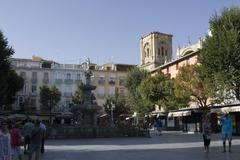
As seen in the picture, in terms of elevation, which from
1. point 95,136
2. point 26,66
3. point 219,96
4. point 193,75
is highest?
point 26,66

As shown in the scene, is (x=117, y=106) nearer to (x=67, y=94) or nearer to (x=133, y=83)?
(x=67, y=94)

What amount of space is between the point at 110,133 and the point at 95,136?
1.32 m

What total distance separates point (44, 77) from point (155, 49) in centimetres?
2911

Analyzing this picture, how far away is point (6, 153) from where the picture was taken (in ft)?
34.1

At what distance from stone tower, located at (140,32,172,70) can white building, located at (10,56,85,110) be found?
65.3ft

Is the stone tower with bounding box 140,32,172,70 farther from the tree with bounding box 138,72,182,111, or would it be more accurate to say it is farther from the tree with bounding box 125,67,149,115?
the tree with bounding box 138,72,182,111

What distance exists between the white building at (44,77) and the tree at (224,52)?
47769 mm

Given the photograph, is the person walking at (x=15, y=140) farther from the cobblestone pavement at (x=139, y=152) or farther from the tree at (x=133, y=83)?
the tree at (x=133, y=83)

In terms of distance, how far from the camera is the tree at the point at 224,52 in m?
32.4

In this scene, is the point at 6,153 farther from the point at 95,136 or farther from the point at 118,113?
the point at 118,113

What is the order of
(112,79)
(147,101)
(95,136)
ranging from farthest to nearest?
(112,79), (147,101), (95,136)

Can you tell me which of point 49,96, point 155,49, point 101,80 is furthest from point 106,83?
point 49,96

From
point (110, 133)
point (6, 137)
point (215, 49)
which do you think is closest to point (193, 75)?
point (215, 49)

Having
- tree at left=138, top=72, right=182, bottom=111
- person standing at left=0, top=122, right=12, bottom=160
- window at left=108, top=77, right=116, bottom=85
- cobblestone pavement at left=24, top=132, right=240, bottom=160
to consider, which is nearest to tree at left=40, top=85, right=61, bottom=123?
window at left=108, top=77, right=116, bottom=85
